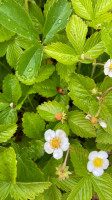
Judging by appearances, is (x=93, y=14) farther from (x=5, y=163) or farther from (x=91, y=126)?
(x=5, y=163)

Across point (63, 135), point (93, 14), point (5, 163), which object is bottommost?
point (5, 163)

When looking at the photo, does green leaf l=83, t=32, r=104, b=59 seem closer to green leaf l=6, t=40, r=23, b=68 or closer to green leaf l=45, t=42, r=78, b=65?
green leaf l=45, t=42, r=78, b=65

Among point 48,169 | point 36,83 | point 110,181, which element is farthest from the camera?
point 36,83

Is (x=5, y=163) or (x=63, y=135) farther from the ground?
(x=63, y=135)

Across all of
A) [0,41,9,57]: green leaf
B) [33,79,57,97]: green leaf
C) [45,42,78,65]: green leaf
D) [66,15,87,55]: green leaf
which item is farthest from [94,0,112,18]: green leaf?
[0,41,9,57]: green leaf

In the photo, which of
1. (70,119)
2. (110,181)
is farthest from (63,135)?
(110,181)

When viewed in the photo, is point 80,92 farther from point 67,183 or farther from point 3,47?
point 3,47

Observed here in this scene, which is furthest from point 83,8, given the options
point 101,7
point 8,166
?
point 8,166
